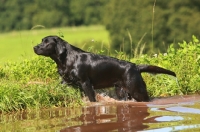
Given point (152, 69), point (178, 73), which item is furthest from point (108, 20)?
point (152, 69)

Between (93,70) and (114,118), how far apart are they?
1.88 metres

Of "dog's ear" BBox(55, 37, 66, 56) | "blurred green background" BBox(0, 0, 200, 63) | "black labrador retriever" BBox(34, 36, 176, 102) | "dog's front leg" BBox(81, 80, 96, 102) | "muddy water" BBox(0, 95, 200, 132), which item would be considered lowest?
"muddy water" BBox(0, 95, 200, 132)

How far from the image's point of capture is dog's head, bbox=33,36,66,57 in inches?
411

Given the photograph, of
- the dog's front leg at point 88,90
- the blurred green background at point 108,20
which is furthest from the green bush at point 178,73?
the blurred green background at point 108,20

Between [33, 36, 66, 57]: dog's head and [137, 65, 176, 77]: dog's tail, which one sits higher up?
[33, 36, 66, 57]: dog's head

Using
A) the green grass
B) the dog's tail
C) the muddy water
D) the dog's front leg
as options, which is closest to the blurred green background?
the green grass

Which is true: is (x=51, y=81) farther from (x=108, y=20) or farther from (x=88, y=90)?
(x=108, y=20)

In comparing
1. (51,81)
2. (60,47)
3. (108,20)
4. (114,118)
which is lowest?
(114,118)

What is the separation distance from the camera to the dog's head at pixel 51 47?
411 inches

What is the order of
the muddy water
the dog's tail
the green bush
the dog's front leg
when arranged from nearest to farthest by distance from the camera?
the muddy water, the dog's front leg, the dog's tail, the green bush

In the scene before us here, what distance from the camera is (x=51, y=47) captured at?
10.4 metres

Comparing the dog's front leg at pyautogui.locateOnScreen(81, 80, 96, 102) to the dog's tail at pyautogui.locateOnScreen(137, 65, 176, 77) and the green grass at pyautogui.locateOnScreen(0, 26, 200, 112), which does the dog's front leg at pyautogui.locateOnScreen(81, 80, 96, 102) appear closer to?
the green grass at pyautogui.locateOnScreen(0, 26, 200, 112)

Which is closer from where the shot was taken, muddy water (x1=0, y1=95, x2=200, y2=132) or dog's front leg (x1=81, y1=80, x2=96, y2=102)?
muddy water (x1=0, y1=95, x2=200, y2=132)

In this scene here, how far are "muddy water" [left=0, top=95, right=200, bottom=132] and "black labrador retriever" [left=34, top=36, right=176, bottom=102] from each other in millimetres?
306
